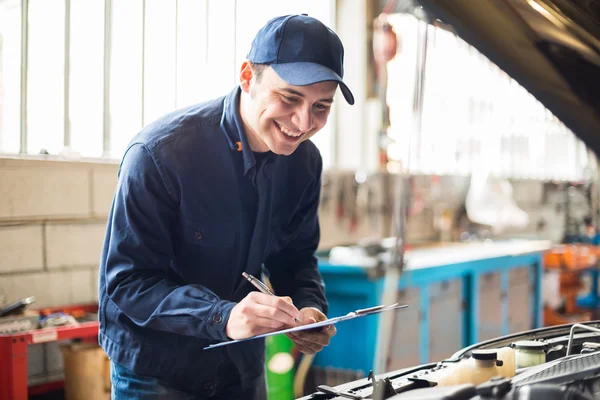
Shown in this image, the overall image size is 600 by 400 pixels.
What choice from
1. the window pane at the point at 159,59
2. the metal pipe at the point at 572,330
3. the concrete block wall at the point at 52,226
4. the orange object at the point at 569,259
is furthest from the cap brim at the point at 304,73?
the orange object at the point at 569,259

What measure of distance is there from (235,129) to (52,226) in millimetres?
1535

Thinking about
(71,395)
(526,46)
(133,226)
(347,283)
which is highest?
(526,46)

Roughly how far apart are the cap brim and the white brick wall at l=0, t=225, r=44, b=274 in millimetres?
1705

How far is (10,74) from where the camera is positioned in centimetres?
257

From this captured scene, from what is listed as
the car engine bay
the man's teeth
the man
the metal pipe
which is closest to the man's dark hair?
the man

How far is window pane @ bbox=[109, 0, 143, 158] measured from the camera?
3.00 metres

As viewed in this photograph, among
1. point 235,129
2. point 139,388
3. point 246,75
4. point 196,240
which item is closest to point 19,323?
point 139,388

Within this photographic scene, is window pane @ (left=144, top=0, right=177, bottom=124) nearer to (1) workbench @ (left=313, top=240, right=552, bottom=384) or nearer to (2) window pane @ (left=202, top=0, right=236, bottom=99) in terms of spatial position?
(2) window pane @ (left=202, top=0, right=236, bottom=99)

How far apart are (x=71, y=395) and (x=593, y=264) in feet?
14.6

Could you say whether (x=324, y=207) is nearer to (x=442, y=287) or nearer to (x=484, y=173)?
(x=442, y=287)

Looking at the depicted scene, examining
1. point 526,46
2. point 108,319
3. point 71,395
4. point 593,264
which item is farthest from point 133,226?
point 593,264

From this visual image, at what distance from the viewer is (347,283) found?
321 centimetres

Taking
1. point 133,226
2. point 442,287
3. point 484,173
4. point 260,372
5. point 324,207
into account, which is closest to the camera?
point 133,226

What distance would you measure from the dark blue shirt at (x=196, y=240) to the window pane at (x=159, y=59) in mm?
1870
